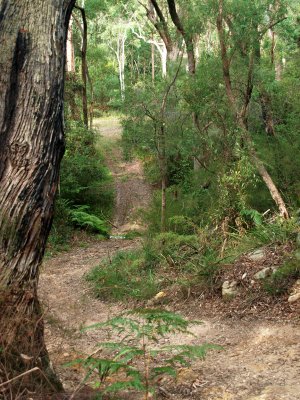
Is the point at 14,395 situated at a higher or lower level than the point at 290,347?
higher

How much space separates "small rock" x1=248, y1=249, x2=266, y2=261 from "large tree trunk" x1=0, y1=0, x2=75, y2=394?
4276 millimetres

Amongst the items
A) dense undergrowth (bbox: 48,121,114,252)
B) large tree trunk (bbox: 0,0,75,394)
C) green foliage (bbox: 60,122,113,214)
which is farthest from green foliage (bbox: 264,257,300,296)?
green foliage (bbox: 60,122,113,214)

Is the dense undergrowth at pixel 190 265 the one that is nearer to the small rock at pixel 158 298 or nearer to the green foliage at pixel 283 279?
the green foliage at pixel 283 279

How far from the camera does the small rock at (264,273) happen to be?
7.25m

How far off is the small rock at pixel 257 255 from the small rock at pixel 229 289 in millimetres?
576

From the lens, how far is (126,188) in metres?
20.4

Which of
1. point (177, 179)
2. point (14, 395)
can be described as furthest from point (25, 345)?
point (177, 179)

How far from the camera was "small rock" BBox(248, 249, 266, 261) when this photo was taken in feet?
25.4

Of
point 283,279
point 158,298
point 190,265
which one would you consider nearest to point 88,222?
point 190,265

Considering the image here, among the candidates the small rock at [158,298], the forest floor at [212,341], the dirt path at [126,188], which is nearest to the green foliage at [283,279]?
the forest floor at [212,341]

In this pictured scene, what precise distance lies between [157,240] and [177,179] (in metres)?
5.71

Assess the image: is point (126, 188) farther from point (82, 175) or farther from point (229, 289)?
point (229, 289)

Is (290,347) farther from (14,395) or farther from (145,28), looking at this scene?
(145,28)

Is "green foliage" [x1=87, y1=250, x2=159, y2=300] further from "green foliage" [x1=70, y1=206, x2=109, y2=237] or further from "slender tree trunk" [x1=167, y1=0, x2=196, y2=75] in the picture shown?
"slender tree trunk" [x1=167, y1=0, x2=196, y2=75]
